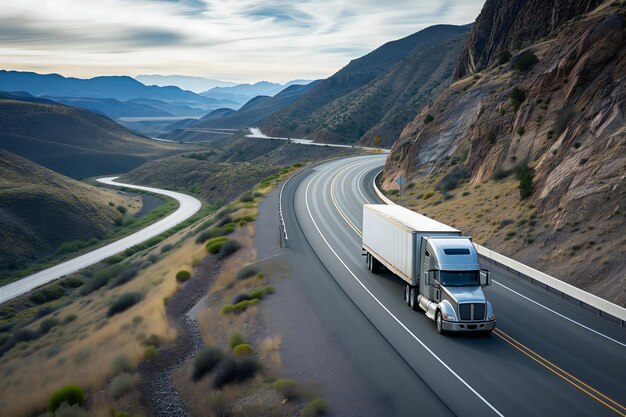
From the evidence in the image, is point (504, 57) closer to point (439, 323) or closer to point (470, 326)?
point (439, 323)

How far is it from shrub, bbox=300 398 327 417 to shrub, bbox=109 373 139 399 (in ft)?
Answer: 21.1

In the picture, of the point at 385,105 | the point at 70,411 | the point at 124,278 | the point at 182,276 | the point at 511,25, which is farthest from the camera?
the point at 385,105

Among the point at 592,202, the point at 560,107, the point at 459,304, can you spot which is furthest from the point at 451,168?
the point at 459,304

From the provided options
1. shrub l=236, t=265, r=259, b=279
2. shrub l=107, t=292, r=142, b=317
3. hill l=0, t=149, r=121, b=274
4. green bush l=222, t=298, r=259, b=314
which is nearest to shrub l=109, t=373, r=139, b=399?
green bush l=222, t=298, r=259, b=314

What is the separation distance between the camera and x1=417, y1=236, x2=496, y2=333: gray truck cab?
64.1 feet

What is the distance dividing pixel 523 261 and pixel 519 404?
16.5m

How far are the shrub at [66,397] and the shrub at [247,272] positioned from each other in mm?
12187

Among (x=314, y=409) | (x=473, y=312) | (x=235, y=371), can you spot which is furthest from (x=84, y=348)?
(x=473, y=312)

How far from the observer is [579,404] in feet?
48.5

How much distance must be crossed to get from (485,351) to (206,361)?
32.6ft

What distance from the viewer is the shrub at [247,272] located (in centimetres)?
2937

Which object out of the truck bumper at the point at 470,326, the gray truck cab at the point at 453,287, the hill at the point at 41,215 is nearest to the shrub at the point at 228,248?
the gray truck cab at the point at 453,287

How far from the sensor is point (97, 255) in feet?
203

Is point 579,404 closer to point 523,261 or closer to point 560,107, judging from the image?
point 523,261
